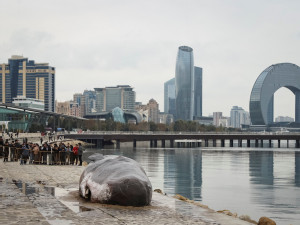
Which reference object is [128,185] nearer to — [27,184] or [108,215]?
[108,215]

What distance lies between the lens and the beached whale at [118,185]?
18531 mm

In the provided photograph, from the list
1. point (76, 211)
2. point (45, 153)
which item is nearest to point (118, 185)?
point (76, 211)

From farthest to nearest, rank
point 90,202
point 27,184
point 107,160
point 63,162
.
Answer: point 63,162, point 27,184, point 107,160, point 90,202

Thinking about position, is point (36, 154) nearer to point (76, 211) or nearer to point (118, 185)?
point (118, 185)

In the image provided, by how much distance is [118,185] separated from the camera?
18.6 m

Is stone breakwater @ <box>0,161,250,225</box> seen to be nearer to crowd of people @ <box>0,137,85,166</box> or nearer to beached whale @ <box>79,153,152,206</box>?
beached whale @ <box>79,153,152,206</box>

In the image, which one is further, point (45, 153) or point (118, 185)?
point (45, 153)

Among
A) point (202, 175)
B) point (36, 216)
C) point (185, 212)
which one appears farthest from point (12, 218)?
point (202, 175)

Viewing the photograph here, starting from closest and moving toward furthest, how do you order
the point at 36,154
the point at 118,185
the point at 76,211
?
the point at 76,211 < the point at 118,185 < the point at 36,154

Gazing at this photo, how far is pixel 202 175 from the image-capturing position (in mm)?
65250

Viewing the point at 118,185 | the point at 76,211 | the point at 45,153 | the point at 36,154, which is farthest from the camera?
the point at 45,153

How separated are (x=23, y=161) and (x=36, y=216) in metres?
25.2

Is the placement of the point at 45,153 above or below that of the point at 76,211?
above

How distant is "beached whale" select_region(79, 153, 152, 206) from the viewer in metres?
18.5
